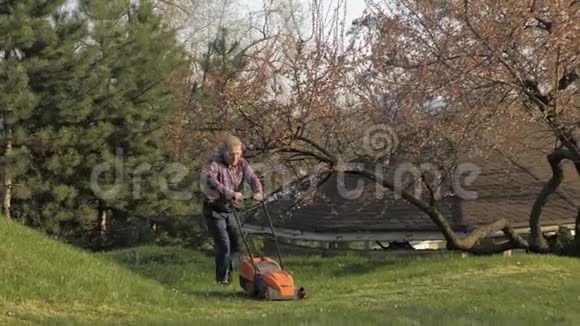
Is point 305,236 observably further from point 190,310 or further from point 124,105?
point 190,310

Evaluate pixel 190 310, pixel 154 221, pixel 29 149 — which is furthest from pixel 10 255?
pixel 154 221

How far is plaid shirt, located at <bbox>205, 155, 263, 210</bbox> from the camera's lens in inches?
374

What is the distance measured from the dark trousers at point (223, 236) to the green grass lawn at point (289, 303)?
0.31 meters

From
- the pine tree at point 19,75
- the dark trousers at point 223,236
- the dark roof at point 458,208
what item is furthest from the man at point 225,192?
the pine tree at point 19,75

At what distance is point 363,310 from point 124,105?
16757mm

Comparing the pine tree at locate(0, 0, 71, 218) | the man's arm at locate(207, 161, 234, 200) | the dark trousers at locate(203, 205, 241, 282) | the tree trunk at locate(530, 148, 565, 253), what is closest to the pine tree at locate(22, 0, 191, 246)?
the pine tree at locate(0, 0, 71, 218)

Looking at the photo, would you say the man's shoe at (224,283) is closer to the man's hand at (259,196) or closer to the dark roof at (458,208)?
the man's hand at (259,196)

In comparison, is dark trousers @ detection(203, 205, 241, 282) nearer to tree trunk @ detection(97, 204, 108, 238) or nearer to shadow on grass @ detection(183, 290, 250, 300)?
shadow on grass @ detection(183, 290, 250, 300)

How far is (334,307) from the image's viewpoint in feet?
28.3

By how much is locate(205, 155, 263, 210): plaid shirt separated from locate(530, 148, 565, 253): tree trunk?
713 cm

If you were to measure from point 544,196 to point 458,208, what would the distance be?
6923mm

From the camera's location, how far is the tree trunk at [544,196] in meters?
14.8

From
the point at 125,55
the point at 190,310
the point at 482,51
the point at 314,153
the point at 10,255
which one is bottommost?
the point at 190,310

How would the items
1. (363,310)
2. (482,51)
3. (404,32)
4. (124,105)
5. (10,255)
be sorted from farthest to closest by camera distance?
(124,105) < (404,32) < (482,51) < (10,255) < (363,310)
